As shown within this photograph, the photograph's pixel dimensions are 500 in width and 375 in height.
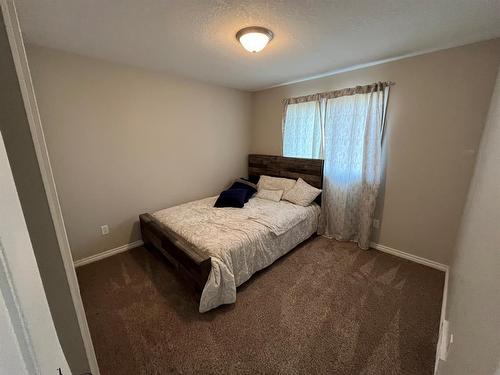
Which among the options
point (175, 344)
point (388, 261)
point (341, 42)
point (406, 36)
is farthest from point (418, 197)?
point (175, 344)

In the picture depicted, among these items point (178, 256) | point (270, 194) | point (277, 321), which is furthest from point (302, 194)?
point (178, 256)

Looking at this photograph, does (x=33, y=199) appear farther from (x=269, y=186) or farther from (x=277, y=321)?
(x=269, y=186)

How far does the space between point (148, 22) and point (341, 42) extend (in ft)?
5.59

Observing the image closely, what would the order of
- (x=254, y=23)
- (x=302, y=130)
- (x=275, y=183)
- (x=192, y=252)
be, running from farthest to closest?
(x=275, y=183), (x=302, y=130), (x=192, y=252), (x=254, y=23)

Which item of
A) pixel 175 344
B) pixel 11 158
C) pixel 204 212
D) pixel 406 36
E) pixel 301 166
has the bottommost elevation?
pixel 175 344

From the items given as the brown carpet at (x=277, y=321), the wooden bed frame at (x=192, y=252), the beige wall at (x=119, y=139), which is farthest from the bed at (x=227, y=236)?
the beige wall at (x=119, y=139)

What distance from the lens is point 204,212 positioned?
274 cm

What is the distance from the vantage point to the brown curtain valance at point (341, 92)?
2.46 metres

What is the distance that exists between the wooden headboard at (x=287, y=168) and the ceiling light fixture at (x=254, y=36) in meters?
1.85

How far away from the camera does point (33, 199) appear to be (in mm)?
645

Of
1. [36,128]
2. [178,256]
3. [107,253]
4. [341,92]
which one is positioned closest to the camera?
[36,128]

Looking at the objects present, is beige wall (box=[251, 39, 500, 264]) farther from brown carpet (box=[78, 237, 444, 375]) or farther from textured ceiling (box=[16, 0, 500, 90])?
brown carpet (box=[78, 237, 444, 375])

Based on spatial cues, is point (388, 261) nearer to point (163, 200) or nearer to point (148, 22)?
point (163, 200)

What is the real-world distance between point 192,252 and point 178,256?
0.76 feet
